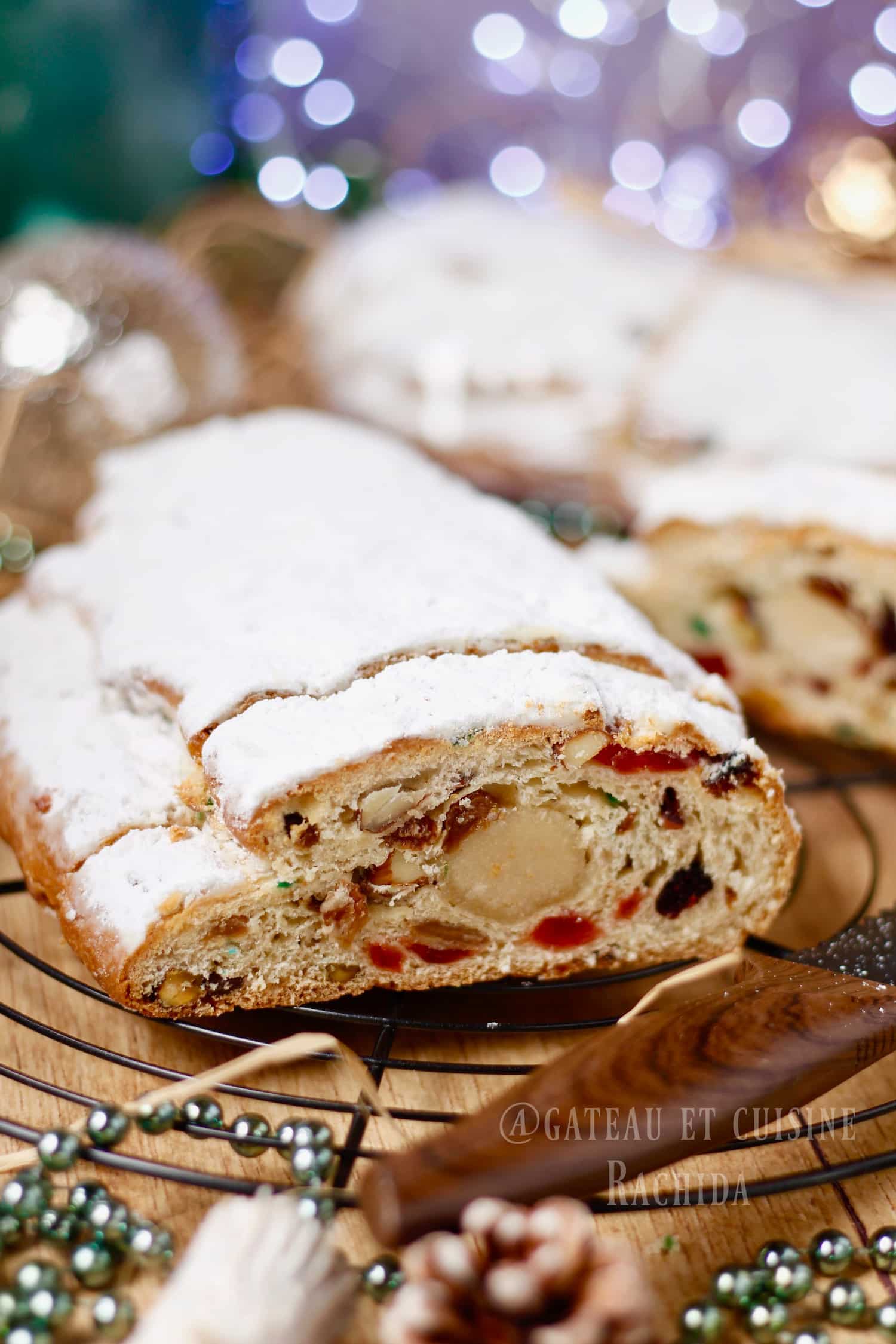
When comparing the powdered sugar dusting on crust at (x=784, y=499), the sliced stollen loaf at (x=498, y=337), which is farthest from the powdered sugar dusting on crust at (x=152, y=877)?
the sliced stollen loaf at (x=498, y=337)

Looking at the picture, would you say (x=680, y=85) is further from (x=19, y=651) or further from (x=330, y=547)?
(x=19, y=651)

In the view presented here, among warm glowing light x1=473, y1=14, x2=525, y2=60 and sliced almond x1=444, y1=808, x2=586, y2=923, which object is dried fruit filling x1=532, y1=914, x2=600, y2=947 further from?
warm glowing light x1=473, y1=14, x2=525, y2=60

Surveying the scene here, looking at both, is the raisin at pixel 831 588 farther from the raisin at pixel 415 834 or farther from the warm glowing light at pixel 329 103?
the warm glowing light at pixel 329 103

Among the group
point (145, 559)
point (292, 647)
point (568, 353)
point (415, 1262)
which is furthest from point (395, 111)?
point (415, 1262)

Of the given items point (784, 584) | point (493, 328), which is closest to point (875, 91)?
point (493, 328)

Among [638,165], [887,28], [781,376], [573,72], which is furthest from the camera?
[638,165]

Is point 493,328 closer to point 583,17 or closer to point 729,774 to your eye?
point 729,774

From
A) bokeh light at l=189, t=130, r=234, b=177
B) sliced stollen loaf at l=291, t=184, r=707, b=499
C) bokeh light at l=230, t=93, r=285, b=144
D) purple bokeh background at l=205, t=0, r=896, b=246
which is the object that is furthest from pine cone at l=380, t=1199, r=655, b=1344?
bokeh light at l=230, t=93, r=285, b=144
